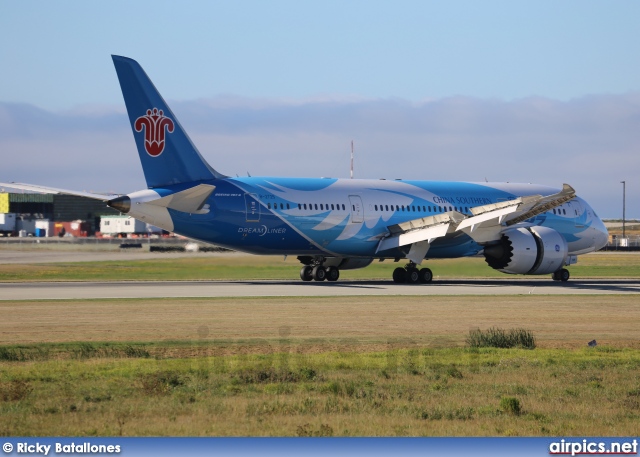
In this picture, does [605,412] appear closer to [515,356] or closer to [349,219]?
[515,356]

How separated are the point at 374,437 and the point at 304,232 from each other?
32848 mm

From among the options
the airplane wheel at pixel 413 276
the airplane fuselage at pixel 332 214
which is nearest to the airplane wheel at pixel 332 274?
the airplane fuselage at pixel 332 214

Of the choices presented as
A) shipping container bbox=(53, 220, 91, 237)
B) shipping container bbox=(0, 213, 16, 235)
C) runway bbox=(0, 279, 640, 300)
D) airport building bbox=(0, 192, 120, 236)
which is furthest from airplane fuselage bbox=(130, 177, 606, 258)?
shipping container bbox=(0, 213, 16, 235)

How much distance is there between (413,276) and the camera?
4638 centimetres

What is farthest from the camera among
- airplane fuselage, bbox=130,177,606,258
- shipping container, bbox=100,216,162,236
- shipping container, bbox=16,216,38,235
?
shipping container, bbox=16,216,38,235

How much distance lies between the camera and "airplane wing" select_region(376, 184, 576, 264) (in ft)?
144

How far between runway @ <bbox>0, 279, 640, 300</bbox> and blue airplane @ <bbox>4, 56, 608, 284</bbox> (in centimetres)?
161

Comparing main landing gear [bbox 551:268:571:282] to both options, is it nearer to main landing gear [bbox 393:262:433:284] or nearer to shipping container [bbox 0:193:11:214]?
main landing gear [bbox 393:262:433:284]

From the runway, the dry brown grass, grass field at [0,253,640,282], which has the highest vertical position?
grass field at [0,253,640,282]

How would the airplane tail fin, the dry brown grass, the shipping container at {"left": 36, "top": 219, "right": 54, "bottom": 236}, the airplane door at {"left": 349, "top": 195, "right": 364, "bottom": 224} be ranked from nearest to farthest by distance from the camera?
the dry brown grass → the airplane tail fin → the airplane door at {"left": 349, "top": 195, "right": 364, "bottom": 224} → the shipping container at {"left": 36, "top": 219, "right": 54, "bottom": 236}

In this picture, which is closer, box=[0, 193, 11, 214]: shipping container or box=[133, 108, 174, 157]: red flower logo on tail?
box=[133, 108, 174, 157]: red flower logo on tail

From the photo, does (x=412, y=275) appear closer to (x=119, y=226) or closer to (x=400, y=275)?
(x=400, y=275)

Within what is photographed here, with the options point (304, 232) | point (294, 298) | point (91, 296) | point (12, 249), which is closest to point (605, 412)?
point (294, 298)

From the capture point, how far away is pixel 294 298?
114 feet
